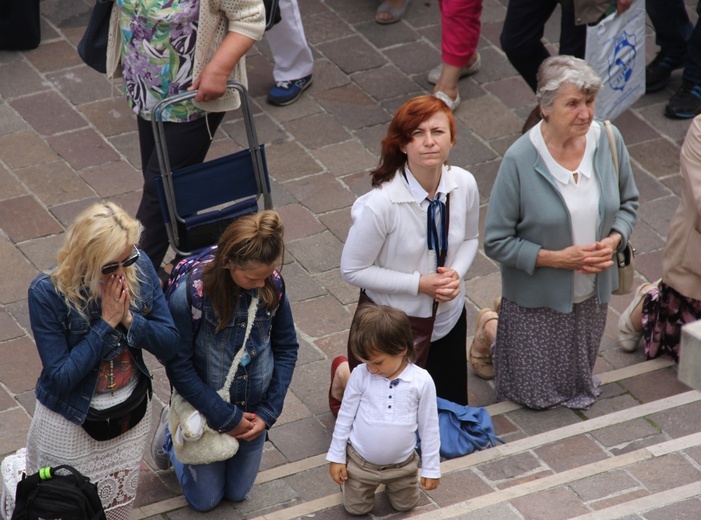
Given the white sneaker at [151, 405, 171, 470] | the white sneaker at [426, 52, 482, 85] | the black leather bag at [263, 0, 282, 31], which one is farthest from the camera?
the white sneaker at [426, 52, 482, 85]

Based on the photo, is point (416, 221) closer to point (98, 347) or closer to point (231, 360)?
point (231, 360)

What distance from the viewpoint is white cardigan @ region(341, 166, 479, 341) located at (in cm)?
516

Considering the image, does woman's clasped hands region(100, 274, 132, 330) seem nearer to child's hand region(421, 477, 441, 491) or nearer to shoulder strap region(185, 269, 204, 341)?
shoulder strap region(185, 269, 204, 341)

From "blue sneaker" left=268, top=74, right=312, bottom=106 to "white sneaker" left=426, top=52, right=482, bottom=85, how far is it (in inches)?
35.7

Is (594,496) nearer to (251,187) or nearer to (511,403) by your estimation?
(511,403)

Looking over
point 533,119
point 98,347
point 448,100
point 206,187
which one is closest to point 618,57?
point 533,119

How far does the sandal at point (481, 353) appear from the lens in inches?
254

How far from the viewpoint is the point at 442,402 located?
568cm

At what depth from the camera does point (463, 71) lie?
28.8 feet

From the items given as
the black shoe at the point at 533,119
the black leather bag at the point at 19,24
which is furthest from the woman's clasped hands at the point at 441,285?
the black leather bag at the point at 19,24

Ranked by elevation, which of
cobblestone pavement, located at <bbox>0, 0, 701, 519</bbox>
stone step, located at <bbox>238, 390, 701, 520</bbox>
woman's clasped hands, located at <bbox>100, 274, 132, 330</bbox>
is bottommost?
cobblestone pavement, located at <bbox>0, 0, 701, 519</bbox>

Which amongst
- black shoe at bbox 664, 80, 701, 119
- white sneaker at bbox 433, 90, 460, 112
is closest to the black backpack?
white sneaker at bbox 433, 90, 460, 112

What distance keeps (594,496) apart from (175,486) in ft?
6.07

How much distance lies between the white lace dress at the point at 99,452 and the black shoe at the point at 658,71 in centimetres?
522
